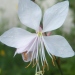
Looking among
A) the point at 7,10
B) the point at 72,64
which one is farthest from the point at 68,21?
the point at 72,64

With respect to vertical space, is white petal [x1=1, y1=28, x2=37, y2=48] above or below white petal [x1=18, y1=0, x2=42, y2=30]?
below

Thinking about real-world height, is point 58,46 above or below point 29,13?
below

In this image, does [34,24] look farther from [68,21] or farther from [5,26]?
[68,21]
